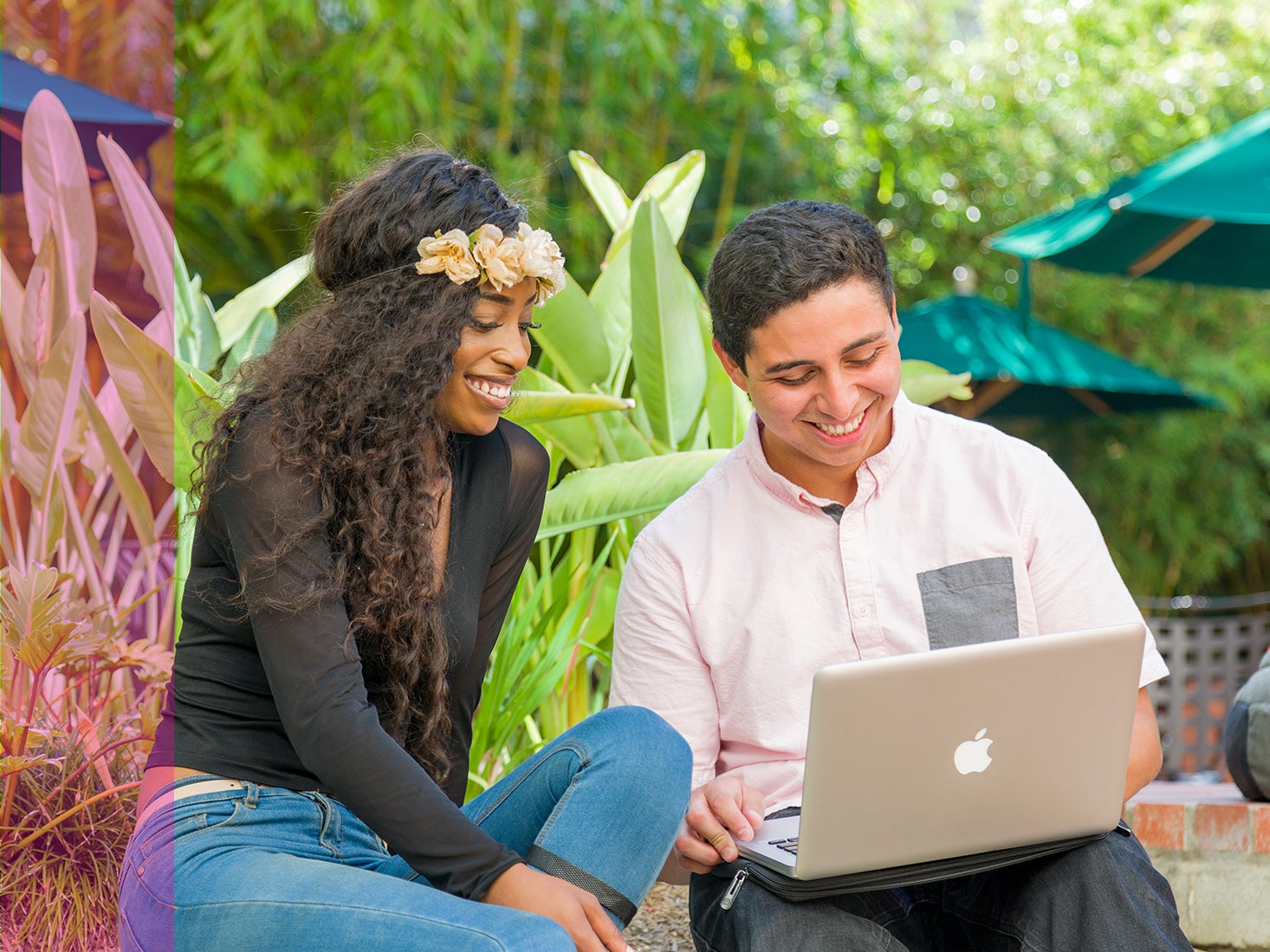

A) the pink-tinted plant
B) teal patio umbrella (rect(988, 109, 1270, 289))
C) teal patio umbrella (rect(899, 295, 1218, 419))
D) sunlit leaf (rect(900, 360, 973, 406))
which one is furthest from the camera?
teal patio umbrella (rect(899, 295, 1218, 419))

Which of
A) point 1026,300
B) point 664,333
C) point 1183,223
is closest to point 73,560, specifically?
point 664,333

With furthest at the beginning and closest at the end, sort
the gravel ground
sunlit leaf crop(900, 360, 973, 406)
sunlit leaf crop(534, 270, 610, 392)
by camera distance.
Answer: sunlit leaf crop(900, 360, 973, 406) < sunlit leaf crop(534, 270, 610, 392) < the gravel ground

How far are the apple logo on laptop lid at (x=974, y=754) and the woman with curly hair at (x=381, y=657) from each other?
1.01 feet

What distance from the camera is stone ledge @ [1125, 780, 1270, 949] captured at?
6.95 ft

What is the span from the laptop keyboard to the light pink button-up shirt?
0.60ft

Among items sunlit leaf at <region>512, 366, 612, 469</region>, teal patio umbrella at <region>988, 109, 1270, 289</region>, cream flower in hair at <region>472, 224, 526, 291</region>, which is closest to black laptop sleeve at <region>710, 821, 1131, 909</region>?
cream flower in hair at <region>472, 224, 526, 291</region>

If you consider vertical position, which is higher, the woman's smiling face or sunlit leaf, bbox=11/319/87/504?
the woman's smiling face

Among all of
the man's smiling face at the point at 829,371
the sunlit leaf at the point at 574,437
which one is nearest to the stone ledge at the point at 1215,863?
the man's smiling face at the point at 829,371

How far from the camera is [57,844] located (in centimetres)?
178

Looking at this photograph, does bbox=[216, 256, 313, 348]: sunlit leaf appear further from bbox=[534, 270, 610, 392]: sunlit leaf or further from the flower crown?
the flower crown

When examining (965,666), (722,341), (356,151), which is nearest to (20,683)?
(722,341)

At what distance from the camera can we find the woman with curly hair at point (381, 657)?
1.25m

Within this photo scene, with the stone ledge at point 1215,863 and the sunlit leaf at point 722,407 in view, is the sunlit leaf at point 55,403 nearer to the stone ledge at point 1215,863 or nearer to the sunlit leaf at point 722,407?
the sunlit leaf at point 722,407

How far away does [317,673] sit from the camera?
51.1 inches
